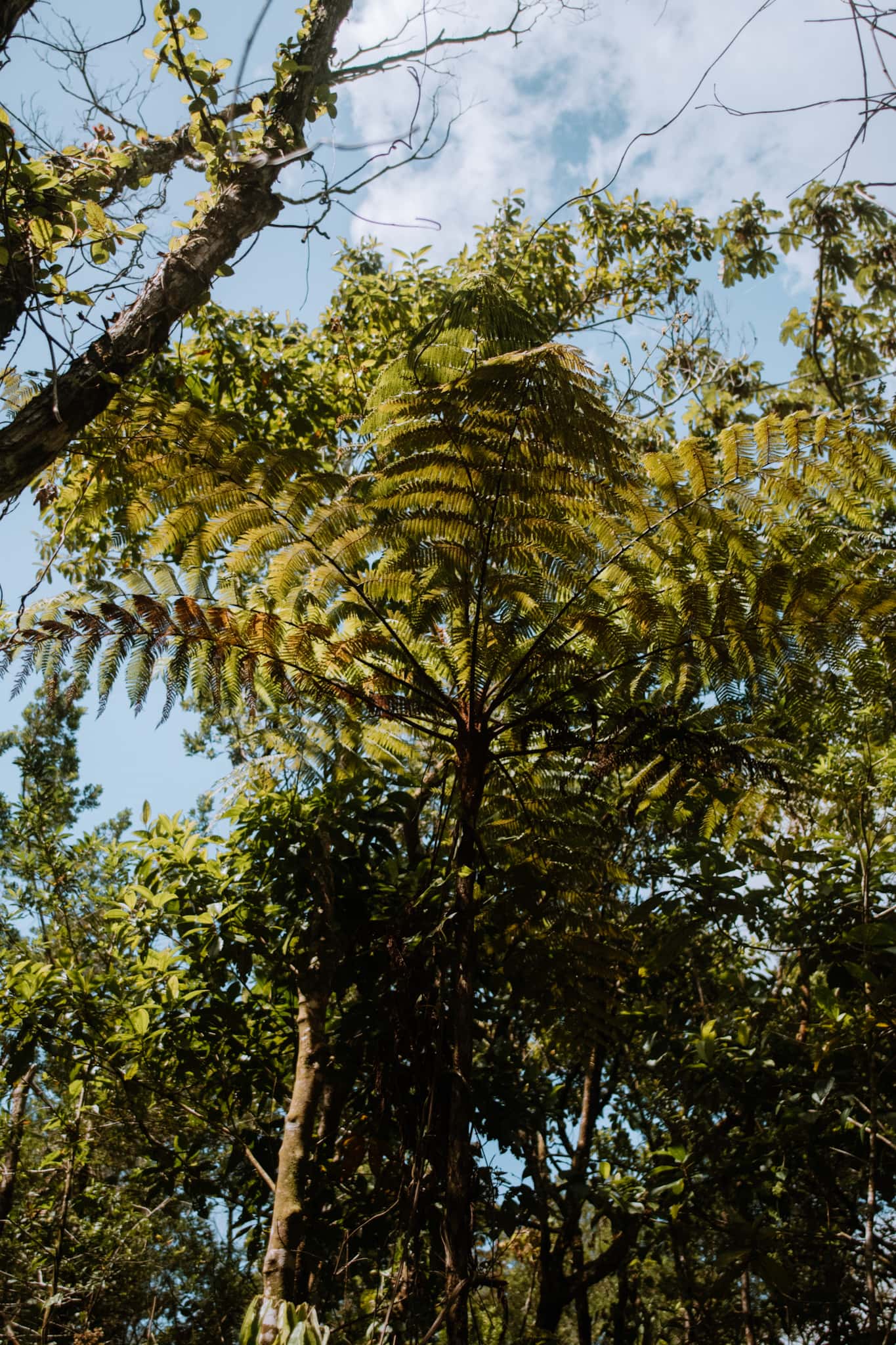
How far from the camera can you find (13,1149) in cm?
452

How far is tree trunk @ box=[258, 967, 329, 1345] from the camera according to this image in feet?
8.00

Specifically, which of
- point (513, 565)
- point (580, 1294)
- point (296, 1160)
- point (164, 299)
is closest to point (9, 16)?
point (164, 299)

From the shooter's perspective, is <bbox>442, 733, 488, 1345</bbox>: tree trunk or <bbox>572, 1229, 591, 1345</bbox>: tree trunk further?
<bbox>572, 1229, 591, 1345</bbox>: tree trunk

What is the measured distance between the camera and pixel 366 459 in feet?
15.4

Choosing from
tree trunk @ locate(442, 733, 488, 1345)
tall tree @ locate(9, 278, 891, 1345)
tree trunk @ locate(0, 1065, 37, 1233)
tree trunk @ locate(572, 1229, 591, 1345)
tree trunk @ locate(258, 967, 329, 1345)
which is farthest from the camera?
tree trunk @ locate(0, 1065, 37, 1233)

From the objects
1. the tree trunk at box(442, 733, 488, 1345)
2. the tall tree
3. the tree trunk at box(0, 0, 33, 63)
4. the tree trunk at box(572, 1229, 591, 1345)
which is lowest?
the tree trunk at box(572, 1229, 591, 1345)

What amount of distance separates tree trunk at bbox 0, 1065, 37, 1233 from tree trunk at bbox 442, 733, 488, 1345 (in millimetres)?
1626

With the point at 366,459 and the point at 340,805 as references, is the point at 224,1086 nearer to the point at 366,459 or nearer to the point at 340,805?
the point at 340,805

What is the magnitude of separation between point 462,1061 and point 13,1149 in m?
3.50

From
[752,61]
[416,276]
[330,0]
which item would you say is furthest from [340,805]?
[416,276]

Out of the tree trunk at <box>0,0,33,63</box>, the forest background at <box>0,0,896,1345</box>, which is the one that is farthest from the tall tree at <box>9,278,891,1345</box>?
the tree trunk at <box>0,0,33,63</box>

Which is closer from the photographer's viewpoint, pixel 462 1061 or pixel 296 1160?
pixel 462 1061

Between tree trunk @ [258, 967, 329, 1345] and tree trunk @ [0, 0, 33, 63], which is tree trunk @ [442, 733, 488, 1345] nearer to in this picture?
tree trunk @ [258, 967, 329, 1345]

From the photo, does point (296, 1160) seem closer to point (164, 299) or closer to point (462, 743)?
point (462, 743)
